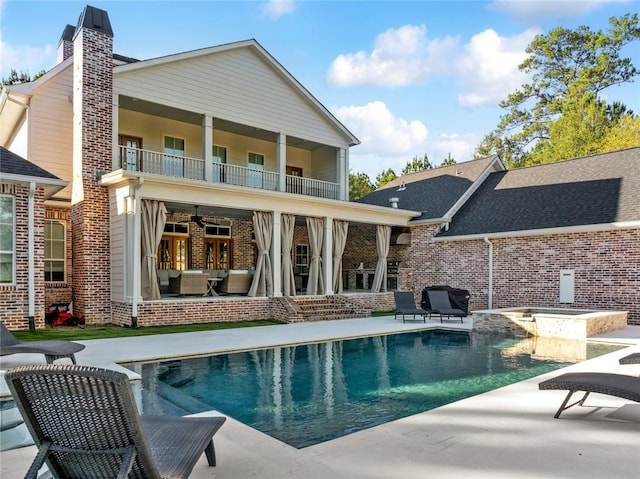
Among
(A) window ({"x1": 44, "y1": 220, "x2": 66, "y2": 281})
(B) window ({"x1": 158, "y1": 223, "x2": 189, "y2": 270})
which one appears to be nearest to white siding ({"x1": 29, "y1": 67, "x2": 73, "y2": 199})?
(A) window ({"x1": 44, "y1": 220, "x2": 66, "y2": 281})

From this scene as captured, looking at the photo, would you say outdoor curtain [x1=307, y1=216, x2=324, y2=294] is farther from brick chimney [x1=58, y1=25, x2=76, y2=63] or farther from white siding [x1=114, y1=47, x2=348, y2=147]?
brick chimney [x1=58, y1=25, x2=76, y2=63]

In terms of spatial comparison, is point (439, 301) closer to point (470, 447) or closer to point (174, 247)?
point (174, 247)

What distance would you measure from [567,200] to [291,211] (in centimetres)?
915

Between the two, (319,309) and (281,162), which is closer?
(319,309)

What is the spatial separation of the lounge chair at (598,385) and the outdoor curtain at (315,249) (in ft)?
36.3

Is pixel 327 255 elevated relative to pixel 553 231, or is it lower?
lower

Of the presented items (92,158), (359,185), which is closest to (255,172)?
(92,158)

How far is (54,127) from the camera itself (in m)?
13.9

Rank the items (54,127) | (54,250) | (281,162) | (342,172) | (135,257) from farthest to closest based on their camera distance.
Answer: (342,172)
(281,162)
(54,127)
(54,250)
(135,257)

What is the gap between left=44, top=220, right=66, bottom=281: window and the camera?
13191 mm

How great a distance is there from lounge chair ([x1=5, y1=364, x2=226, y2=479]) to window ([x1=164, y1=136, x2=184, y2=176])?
12838 mm

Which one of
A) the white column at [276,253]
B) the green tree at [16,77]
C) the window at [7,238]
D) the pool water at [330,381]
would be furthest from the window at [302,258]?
the green tree at [16,77]

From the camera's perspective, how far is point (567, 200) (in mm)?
15344

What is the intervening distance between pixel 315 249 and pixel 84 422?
13170 millimetres
